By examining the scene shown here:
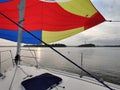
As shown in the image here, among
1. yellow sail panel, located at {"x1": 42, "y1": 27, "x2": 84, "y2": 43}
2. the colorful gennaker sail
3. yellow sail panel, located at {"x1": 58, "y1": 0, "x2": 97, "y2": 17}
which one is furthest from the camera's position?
yellow sail panel, located at {"x1": 42, "y1": 27, "x2": 84, "y2": 43}

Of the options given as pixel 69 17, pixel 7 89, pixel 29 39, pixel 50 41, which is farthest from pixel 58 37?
pixel 7 89

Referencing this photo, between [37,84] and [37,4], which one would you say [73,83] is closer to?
[37,84]

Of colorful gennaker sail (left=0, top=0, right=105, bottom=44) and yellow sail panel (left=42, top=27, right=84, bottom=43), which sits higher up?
colorful gennaker sail (left=0, top=0, right=105, bottom=44)

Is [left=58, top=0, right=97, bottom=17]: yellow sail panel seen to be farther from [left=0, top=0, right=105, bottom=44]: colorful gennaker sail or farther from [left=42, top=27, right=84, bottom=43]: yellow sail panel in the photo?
[left=42, top=27, right=84, bottom=43]: yellow sail panel

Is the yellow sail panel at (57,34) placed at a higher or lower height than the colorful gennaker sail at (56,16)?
lower

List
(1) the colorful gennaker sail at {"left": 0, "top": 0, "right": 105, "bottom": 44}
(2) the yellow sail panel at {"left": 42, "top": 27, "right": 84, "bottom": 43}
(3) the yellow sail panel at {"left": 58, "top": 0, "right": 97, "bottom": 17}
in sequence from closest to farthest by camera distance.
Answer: (3) the yellow sail panel at {"left": 58, "top": 0, "right": 97, "bottom": 17} < (1) the colorful gennaker sail at {"left": 0, "top": 0, "right": 105, "bottom": 44} < (2) the yellow sail panel at {"left": 42, "top": 27, "right": 84, "bottom": 43}

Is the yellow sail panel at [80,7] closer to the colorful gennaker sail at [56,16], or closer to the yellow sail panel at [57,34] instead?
the colorful gennaker sail at [56,16]

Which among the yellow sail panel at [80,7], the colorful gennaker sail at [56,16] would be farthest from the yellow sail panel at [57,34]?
the yellow sail panel at [80,7]

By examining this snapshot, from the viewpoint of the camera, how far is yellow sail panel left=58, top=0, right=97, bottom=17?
11.0ft

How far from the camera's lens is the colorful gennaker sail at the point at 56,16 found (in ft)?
11.6

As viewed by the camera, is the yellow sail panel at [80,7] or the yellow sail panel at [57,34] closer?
the yellow sail panel at [80,7]

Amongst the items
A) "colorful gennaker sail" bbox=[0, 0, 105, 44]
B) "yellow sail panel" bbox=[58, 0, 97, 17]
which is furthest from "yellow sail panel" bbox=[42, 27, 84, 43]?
"yellow sail panel" bbox=[58, 0, 97, 17]

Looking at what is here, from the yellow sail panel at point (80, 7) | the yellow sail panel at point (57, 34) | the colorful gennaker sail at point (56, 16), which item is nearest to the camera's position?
the yellow sail panel at point (80, 7)

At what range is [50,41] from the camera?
400 centimetres
